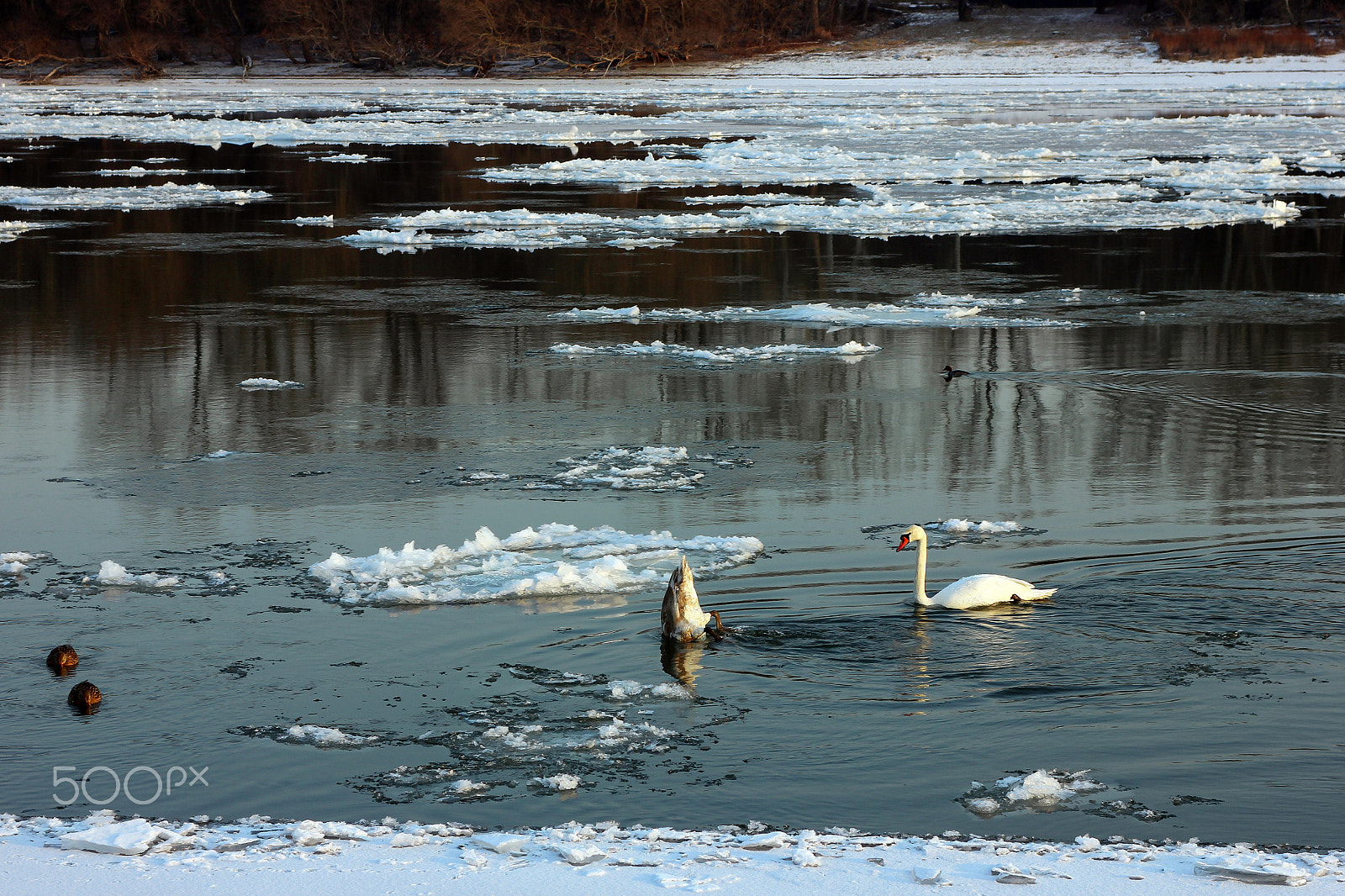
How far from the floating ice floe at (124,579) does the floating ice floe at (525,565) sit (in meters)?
0.65

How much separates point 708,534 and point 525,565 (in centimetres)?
106

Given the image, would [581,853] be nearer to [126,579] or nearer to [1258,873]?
[1258,873]

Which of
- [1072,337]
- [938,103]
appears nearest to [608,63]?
[938,103]

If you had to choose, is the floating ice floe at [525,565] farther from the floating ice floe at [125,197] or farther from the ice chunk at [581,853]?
the floating ice floe at [125,197]

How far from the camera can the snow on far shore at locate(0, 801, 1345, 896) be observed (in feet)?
14.9

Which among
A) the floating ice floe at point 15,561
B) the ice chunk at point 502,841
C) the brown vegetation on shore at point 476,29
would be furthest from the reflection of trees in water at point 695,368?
the brown vegetation on shore at point 476,29

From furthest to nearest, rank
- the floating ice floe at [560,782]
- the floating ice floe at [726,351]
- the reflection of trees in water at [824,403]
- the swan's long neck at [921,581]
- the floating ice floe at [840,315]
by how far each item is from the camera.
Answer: the floating ice floe at [840,315]
the floating ice floe at [726,351]
the reflection of trees in water at [824,403]
the swan's long neck at [921,581]
the floating ice floe at [560,782]

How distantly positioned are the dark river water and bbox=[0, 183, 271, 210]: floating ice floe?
7.18m

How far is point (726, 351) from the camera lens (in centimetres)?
1273

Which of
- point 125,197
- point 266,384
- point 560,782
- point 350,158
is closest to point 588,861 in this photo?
point 560,782

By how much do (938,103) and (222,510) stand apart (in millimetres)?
36204

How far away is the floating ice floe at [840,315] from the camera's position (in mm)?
13961

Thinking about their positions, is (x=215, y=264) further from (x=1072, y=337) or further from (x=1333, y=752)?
(x=1333, y=752)

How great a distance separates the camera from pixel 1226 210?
20.9 m
